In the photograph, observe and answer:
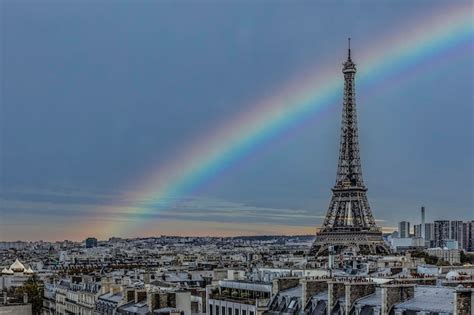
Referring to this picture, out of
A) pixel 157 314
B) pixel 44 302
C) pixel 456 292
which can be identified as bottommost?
pixel 44 302

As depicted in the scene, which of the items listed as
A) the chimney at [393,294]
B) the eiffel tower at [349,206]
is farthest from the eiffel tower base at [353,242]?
the chimney at [393,294]

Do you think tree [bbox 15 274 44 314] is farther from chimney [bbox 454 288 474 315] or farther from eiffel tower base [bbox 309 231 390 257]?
chimney [bbox 454 288 474 315]

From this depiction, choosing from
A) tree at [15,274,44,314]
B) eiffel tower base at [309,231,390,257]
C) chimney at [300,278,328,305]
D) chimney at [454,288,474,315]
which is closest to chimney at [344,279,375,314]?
chimney at [300,278,328,305]

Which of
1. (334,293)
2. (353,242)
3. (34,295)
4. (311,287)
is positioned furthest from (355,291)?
(353,242)

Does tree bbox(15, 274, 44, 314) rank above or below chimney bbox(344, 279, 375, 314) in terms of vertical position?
below

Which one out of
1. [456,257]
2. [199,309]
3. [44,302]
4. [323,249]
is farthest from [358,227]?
[199,309]

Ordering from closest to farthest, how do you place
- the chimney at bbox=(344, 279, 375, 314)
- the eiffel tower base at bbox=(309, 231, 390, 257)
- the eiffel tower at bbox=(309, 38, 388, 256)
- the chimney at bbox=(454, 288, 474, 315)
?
the chimney at bbox=(454, 288, 474, 315) < the chimney at bbox=(344, 279, 375, 314) < the eiffel tower base at bbox=(309, 231, 390, 257) < the eiffel tower at bbox=(309, 38, 388, 256)

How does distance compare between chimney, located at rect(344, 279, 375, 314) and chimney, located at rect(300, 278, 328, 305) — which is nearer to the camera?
chimney, located at rect(344, 279, 375, 314)

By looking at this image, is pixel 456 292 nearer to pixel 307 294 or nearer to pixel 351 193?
pixel 307 294
